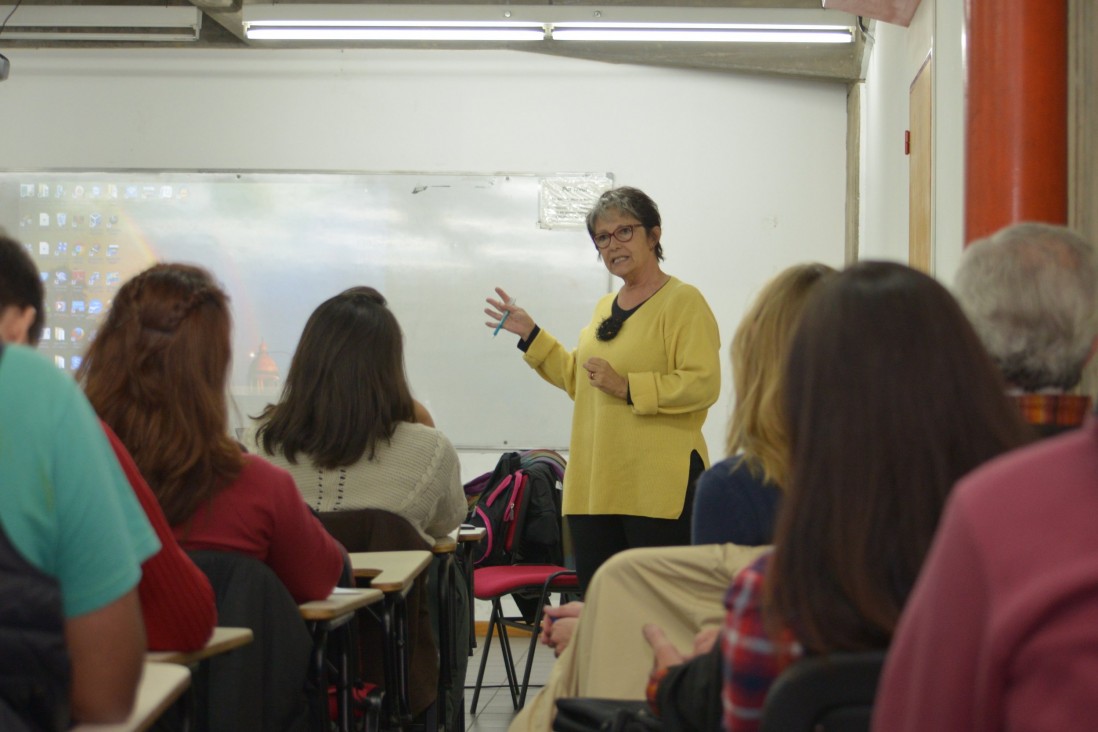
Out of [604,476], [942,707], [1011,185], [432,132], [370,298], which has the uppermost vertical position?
[432,132]

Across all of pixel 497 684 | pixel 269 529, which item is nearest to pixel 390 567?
pixel 269 529

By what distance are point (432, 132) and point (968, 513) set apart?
5.09 m

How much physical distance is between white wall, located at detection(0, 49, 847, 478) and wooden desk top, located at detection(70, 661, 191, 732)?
13.4 feet

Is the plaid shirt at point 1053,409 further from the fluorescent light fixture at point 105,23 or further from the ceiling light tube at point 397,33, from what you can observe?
the fluorescent light fixture at point 105,23

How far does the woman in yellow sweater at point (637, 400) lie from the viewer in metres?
2.99

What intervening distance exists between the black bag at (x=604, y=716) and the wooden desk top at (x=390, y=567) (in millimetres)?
756

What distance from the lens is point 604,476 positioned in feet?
9.87

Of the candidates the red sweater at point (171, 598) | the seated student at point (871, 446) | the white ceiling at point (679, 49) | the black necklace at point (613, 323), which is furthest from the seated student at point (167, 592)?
the white ceiling at point (679, 49)

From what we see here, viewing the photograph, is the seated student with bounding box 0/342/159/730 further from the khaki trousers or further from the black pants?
the black pants

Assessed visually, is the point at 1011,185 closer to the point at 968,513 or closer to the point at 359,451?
the point at 359,451

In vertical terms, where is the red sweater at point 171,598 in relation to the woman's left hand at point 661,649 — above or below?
above

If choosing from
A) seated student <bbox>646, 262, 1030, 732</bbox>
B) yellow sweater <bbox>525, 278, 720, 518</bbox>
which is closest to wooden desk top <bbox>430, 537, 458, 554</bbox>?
yellow sweater <bbox>525, 278, 720, 518</bbox>

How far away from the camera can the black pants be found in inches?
117

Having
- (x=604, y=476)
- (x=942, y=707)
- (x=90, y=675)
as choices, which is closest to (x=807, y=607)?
(x=942, y=707)
